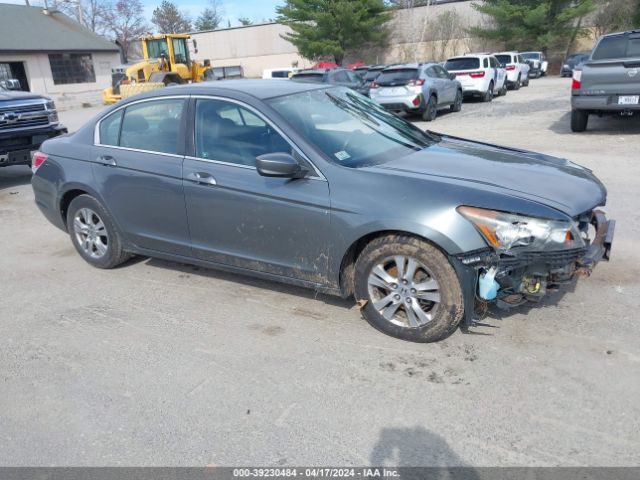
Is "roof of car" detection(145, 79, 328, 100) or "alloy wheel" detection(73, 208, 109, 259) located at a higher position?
"roof of car" detection(145, 79, 328, 100)

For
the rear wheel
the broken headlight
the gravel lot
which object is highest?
the broken headlight

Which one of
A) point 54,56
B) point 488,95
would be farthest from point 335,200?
point 54,56

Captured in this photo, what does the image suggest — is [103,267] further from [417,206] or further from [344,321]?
[417,206]

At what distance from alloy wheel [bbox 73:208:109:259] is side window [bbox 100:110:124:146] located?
69cm

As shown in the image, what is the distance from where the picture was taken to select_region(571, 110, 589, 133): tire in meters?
11.8

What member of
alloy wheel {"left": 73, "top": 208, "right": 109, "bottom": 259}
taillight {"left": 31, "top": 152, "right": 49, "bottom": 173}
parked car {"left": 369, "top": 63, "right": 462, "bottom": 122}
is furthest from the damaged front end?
parked car {"left": 369, "top": 63, "right": 462, "bottom": 122}

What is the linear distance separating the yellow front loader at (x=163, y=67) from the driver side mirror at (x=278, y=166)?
70.6ft

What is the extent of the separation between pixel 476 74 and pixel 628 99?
970 centimetres

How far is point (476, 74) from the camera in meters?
19.7

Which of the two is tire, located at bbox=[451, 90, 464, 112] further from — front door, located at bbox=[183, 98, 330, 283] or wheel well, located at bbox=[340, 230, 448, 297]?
wheel well, located at bbox=[340, 230, 448, 297]

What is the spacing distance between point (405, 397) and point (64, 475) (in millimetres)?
1808

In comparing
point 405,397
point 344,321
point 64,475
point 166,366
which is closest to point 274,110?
point 344,321

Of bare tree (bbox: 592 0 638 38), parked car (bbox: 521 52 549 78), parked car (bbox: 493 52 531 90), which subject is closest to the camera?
parked car (bbox: 493 52 531 90)

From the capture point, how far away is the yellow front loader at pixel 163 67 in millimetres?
24734
